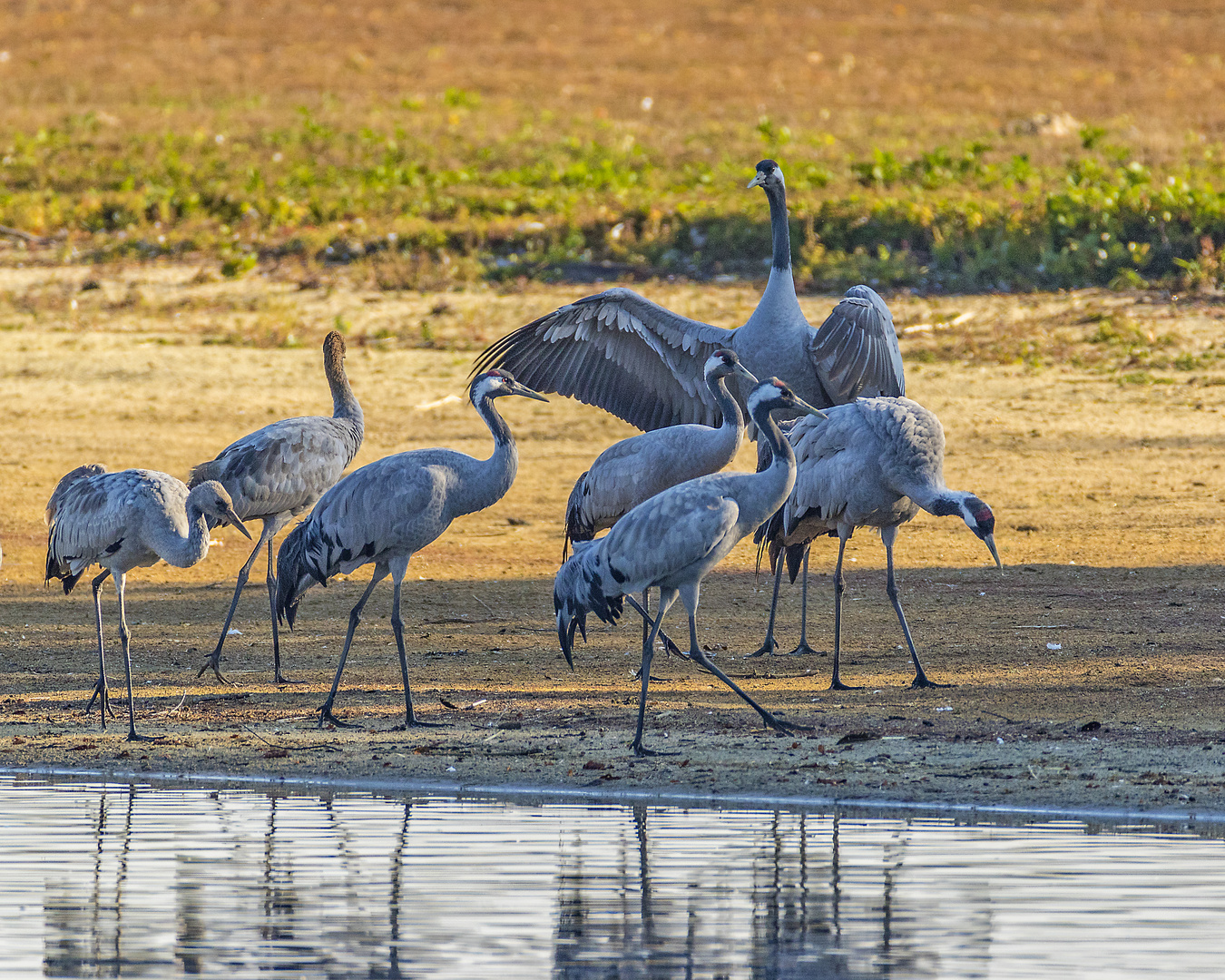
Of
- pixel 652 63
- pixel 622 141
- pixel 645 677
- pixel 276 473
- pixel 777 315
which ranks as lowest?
pixel 645 677

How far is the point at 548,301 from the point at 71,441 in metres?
5.51

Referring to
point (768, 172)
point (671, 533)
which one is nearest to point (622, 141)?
point (768, 172)

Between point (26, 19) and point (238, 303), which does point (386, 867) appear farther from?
point (26, 19)

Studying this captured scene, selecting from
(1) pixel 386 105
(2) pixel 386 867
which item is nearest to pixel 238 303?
(1) pixel 386 105

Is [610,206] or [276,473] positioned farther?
[610,206]

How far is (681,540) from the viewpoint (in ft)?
25.6

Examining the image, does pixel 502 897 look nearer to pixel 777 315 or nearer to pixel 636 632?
pixel 636 632

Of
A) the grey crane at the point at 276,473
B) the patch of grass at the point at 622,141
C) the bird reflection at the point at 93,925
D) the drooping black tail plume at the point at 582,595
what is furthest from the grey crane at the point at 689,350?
the patch of grass at the point at 622,141

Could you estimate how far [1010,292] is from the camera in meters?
19.0

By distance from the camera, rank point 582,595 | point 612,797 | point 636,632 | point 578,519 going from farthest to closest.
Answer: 1. point 636,632
2. point 578,519
3. point 582,595
4. point 612,797

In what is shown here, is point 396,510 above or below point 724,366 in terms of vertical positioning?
below

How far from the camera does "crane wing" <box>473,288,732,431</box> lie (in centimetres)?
1035

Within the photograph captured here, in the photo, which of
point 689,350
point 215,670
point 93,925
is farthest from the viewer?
point 689,350

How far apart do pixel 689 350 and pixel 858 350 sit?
2.95 ft
